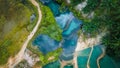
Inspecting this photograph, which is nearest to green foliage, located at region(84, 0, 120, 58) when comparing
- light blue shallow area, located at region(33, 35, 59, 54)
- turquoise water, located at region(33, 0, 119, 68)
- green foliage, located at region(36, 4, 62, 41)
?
turquoise water, located at region(33, 0, 119, 68)

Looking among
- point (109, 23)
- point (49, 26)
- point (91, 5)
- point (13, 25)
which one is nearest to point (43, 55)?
point (49, 26)

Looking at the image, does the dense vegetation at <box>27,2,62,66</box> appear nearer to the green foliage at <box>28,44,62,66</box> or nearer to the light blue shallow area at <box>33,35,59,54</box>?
the green foliage at <box>28,44,62,66</box>

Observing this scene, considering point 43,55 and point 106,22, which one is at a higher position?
point 106,22

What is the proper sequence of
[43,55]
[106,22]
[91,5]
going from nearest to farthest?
[43,55]
[106,22]
[91,5]

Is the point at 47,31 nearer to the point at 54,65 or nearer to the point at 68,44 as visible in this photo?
the point at 68,44

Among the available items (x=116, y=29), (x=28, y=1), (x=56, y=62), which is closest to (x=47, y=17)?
(x=28, y=1)
